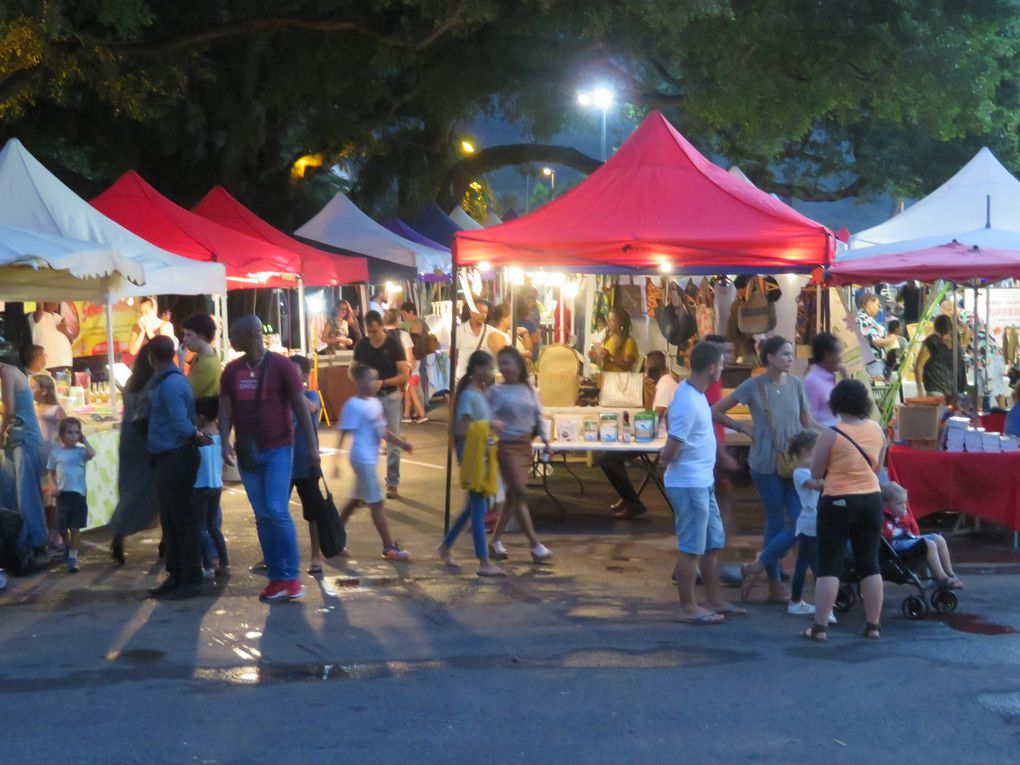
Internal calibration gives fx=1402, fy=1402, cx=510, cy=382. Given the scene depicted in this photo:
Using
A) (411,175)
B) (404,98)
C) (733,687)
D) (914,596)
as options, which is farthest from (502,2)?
(733,687)

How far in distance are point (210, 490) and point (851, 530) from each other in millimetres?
4215

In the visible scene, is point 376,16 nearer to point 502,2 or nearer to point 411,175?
point 502,2

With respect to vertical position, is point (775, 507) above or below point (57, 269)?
below

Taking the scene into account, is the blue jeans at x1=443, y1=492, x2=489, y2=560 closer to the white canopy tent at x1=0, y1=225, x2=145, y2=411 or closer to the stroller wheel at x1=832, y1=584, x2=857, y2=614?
the stroller wheel at x1=832, y1=584, x2=857, y2=614

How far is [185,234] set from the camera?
52.8 feet

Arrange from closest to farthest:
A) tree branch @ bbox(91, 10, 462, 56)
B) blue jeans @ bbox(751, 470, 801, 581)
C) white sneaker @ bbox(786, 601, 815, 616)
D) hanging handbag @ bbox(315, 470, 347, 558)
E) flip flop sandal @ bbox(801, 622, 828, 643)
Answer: flip flop sandal @ bbox(801, 622, 828, 643) < white sneaker @ bbox(786, 601, 815, 616) < blue jeans @ bbox(751, 470, 801, 581) < hanging handbag @ bbox(315, 470, 347, 558) < tree branch @ bbox(91, 10, 462, 56)

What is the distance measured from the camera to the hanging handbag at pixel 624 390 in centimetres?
1322

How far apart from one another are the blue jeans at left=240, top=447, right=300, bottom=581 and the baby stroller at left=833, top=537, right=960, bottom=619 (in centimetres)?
341

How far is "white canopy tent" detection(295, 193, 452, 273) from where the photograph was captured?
73.0 ft

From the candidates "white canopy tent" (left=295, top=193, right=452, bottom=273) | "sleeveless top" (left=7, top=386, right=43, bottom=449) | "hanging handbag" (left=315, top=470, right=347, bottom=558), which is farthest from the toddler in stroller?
"white canopy tent" (left=295, top=193, right=452, bottom=273)

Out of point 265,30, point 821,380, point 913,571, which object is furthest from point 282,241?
point 913,571

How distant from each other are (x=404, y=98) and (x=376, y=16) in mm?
4235

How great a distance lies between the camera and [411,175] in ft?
96.0

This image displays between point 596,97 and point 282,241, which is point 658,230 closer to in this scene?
point 282,241
